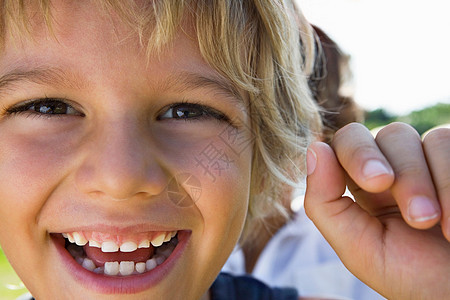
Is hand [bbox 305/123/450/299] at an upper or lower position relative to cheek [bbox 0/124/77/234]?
lower

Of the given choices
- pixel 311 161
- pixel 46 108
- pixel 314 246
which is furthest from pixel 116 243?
pixel 314 246

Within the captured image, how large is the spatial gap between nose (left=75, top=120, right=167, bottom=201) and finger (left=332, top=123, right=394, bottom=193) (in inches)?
17.5

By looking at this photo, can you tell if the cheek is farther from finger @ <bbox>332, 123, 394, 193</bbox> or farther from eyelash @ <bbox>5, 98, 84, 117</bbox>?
finger @ <bbox>332, 123, 394, 193</bbox>

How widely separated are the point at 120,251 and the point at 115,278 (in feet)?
0.27

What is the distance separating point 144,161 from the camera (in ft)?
4.08

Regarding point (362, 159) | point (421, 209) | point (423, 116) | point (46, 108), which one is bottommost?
point (423, 116)

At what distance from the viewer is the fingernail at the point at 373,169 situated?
1.07 m

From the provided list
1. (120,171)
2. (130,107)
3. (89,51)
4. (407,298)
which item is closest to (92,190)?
(120,171)

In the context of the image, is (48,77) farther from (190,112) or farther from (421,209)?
(421,209)

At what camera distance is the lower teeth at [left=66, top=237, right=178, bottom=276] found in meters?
1.41

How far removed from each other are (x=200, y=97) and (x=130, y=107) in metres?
0.21

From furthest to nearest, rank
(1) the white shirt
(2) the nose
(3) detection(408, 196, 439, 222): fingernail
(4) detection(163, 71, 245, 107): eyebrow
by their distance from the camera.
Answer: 1. (1) the white shirt
2. (4) detection(163, 71, 245, 107): eyebrow
3. (2) the nose
4. (3) detection(408, 196, 439, 222): fingernail

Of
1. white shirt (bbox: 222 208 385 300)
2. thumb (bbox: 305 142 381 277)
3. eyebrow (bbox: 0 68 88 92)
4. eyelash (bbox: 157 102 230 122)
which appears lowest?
white shirt (bbox: 222 208 385 300)

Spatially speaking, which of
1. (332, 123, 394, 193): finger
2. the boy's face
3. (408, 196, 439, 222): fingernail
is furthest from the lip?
(408, 196, 439, 222): fingernail
